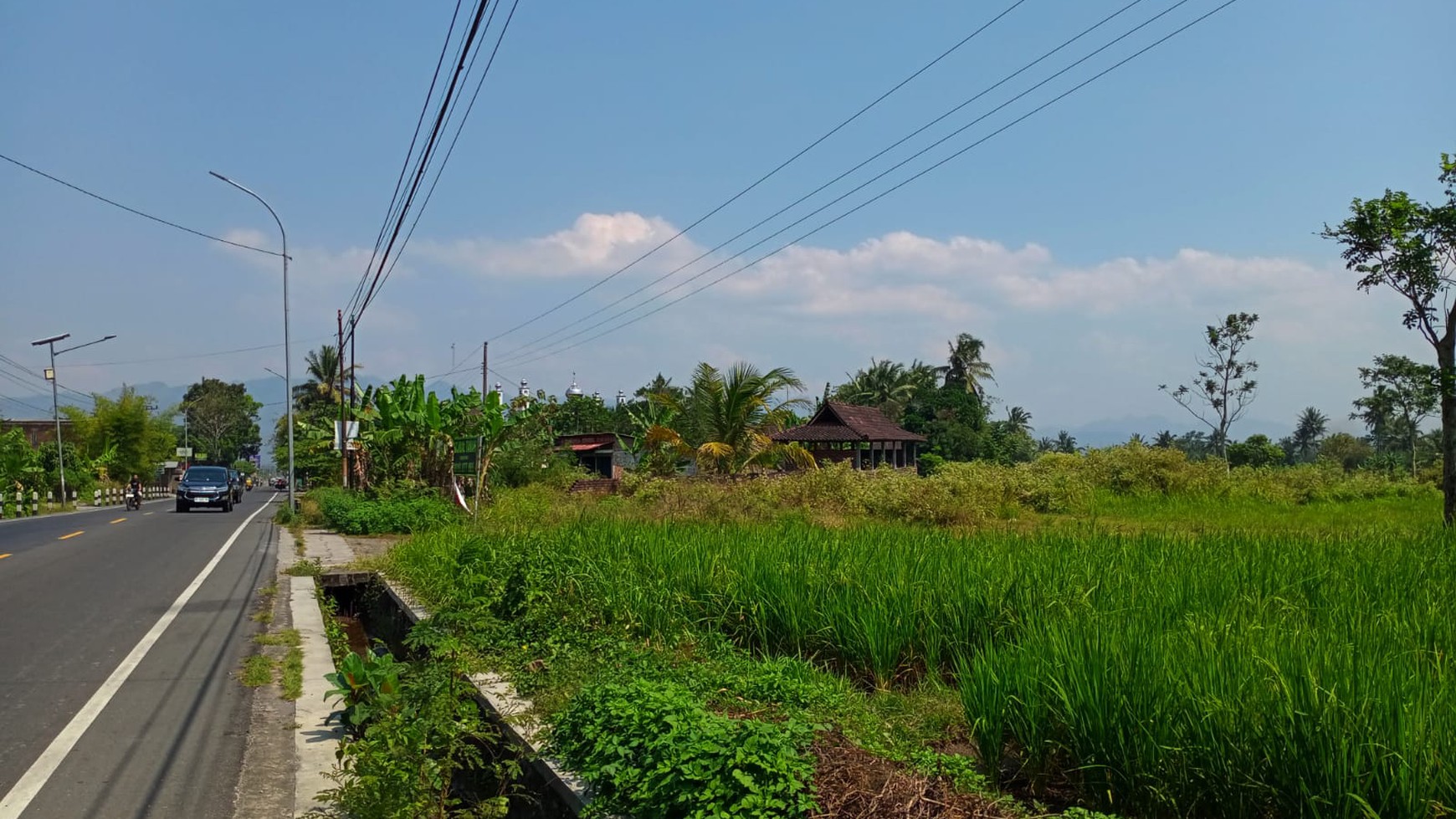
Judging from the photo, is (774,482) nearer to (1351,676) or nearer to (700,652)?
(700,652)

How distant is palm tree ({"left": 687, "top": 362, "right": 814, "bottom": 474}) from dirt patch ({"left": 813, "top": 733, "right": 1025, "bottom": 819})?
22.0 meters

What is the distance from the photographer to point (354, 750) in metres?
4.79

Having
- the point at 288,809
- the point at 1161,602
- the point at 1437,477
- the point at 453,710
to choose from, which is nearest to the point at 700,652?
the point at 453,710

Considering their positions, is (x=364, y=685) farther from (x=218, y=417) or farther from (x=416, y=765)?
(x=218, y=417)

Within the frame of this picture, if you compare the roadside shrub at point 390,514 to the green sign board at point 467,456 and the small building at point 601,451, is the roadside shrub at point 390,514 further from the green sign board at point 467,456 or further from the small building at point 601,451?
the small building at point 601,451

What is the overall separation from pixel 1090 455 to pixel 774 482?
12.4m

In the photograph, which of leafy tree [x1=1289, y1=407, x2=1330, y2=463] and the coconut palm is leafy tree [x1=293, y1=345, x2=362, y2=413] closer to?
the coconut palm

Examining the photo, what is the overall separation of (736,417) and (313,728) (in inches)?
804

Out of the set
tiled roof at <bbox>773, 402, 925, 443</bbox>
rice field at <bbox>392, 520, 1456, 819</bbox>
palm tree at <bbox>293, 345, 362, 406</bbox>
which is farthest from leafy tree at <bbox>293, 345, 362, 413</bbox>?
rice field at <bbox>392, 520, 1456, 819</bbox>

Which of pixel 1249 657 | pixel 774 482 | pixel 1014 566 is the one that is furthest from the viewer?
pixel 774 482

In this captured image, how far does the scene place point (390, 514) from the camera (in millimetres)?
22312

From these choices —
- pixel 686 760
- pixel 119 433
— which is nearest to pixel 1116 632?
pixel 686 760

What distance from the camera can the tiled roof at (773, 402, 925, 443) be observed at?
41.5 metres

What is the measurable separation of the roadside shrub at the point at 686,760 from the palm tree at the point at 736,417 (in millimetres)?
Answer: 21690
